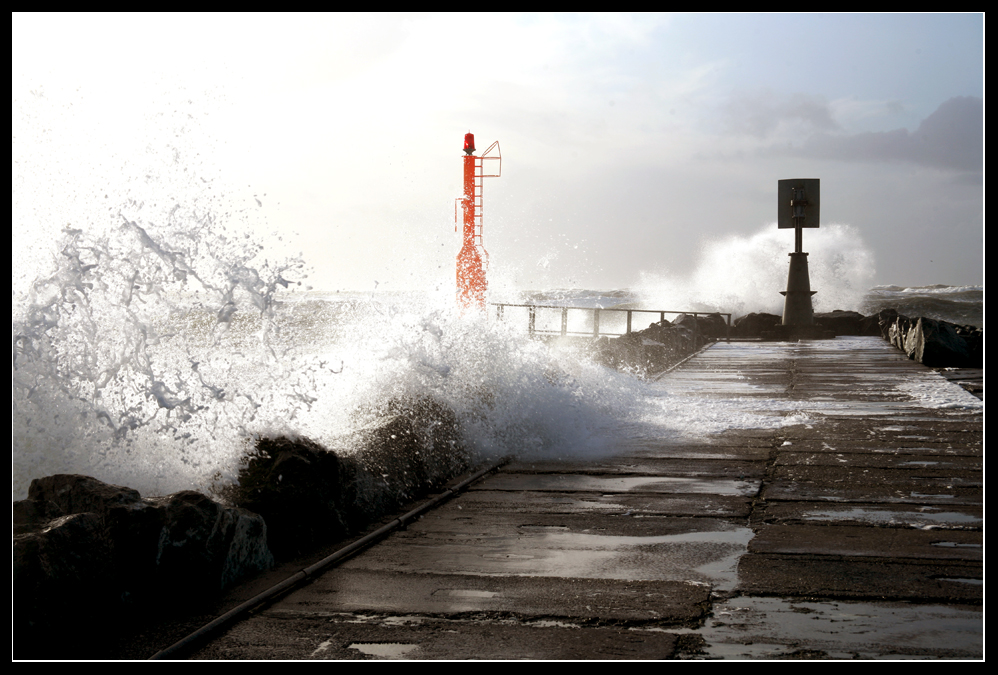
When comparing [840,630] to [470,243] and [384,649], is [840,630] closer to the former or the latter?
[384,649]

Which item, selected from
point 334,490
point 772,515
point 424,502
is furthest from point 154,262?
point 772,515

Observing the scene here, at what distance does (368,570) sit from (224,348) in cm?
180

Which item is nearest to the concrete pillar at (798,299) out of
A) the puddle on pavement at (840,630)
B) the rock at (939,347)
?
the rock at (939,347)

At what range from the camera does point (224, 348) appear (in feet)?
14.8

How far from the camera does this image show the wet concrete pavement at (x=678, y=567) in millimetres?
2490

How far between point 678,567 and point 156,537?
186 centimetres

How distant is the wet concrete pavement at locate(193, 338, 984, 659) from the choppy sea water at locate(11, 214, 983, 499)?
0.82 meters

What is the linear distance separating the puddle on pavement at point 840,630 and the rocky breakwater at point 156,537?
1.67 meters

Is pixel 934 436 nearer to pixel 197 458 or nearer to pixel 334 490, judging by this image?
pixel 334 490

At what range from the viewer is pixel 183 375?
4.17 meters

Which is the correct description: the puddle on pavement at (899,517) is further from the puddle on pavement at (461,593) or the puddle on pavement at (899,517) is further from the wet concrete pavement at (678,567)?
the puddle on pavement at (461,593)

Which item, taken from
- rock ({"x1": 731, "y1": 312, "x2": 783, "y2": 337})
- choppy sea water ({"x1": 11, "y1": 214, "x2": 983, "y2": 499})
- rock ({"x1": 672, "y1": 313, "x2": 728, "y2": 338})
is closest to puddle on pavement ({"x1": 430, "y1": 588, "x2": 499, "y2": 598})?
choppy sea water ({"x1": 11, "y1": 214, "x2": 983, "y2": 499})

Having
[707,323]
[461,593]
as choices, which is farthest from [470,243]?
[461,593]

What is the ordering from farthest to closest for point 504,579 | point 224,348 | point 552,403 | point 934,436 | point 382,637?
point 552,403 → point 934,436 → point 224,348 → point 504,579 → point 382,637
